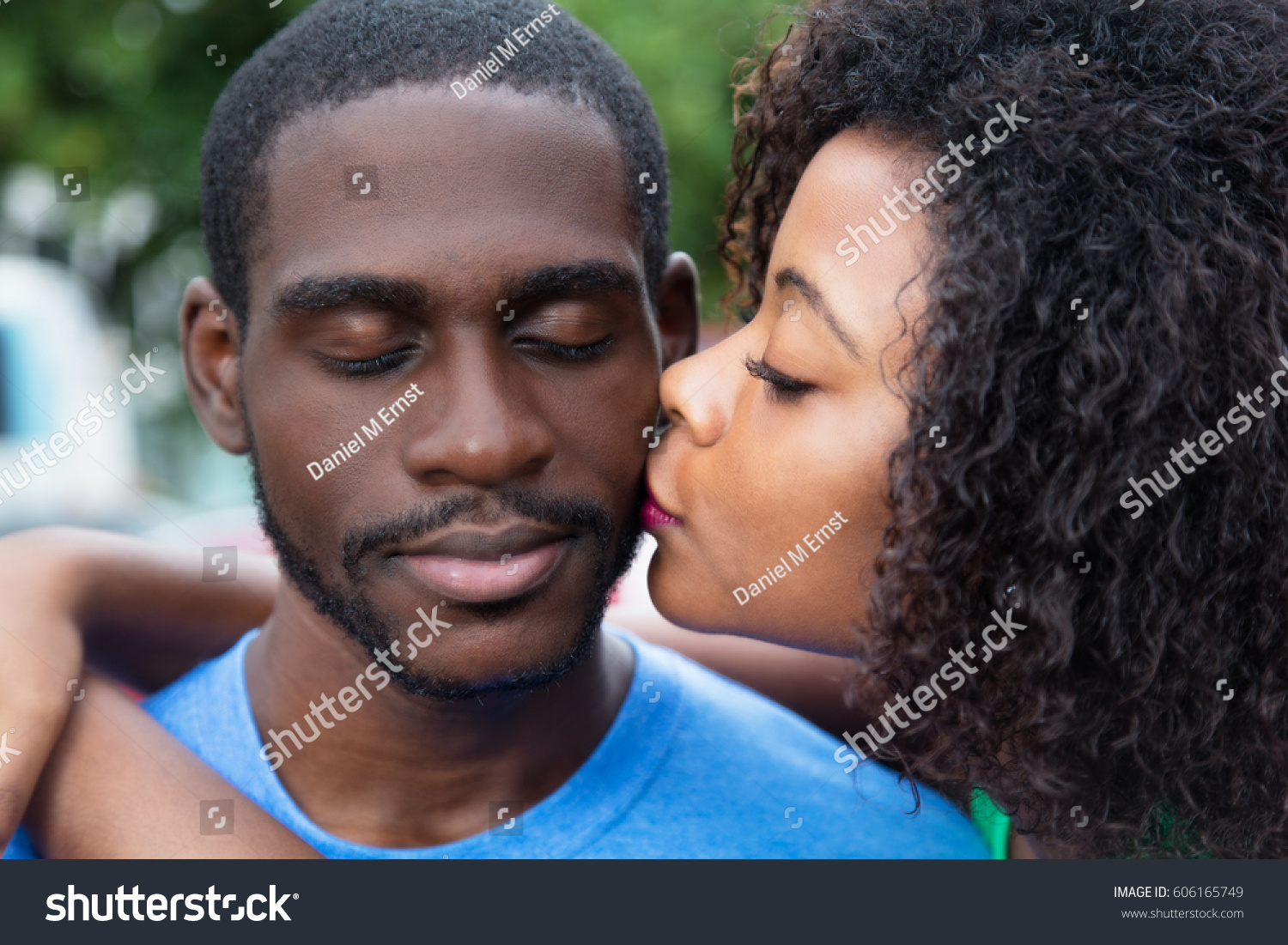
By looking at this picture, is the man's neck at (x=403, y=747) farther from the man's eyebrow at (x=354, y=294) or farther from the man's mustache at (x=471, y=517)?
the man's eyebrow at (x=354, y=294)

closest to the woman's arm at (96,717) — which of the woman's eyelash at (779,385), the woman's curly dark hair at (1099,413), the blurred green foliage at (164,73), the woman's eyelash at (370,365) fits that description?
the woman's eyelash at (370,365)

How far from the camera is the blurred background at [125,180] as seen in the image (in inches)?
288

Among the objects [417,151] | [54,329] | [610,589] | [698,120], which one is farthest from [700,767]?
[54,329]

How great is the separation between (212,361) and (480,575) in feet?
3.13

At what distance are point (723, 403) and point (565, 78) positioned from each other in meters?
0.77

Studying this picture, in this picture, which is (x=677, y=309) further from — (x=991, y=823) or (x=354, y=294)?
(x=991, y=823)

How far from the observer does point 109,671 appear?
273cm

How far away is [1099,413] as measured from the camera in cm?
193

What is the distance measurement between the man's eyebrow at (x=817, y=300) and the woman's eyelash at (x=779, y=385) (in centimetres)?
13

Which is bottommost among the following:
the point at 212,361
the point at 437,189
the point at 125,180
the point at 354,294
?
the point at 125,180

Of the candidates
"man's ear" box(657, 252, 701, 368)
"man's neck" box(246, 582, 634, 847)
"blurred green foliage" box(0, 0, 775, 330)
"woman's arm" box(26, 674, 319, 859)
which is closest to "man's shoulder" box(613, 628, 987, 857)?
"man's neck" box(246, 582, 634, 847)

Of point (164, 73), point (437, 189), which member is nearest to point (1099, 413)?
point (437, 189)

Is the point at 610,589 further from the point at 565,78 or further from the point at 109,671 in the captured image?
the point at 109,671

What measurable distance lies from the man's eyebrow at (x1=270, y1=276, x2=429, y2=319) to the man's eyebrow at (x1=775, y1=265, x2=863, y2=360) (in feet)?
2.35
